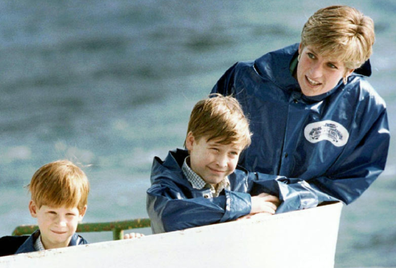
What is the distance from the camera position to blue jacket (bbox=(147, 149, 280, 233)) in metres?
2.17

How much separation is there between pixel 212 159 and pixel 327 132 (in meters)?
0.64

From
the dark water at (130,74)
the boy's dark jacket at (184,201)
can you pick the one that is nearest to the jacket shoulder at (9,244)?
the boy's dark jacket at (184,201)

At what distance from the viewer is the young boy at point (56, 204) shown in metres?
2.09

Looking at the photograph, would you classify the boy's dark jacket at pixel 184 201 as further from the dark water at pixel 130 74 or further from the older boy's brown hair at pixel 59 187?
the dark water at pixel 130 74

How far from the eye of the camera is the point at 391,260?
867cm

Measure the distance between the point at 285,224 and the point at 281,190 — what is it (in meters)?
0.22

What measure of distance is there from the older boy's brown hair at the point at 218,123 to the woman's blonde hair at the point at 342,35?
17.1 inches

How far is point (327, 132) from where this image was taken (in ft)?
8.95

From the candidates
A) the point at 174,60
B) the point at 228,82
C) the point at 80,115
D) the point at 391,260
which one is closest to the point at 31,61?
the point at 80,115

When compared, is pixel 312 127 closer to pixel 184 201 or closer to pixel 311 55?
pixel 311 55

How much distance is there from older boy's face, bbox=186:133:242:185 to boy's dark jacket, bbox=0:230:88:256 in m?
0.44

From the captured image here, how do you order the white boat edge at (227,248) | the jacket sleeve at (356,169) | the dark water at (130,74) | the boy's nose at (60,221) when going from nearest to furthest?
the white boat edge at (227,248)
the boy's nose at (60,221)
the jacket sleeve at (356,169)
the dark water at (130,74)

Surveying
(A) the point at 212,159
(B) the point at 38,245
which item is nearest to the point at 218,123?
(A) the point at 212,159

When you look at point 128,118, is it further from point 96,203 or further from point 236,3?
point 236,3
